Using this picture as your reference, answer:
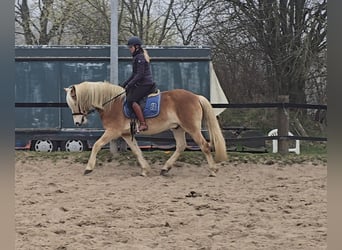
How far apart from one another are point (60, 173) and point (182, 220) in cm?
243

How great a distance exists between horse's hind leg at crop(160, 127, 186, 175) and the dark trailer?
2.72 meters

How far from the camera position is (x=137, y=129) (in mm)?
5605

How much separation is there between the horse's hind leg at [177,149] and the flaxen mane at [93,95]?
0.76 metres

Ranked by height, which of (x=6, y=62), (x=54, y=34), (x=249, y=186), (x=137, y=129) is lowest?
(x=249, y=186)

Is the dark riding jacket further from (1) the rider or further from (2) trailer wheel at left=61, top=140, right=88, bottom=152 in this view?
(2) trailer wheel at left=61, top=140, right=88, bottom=152

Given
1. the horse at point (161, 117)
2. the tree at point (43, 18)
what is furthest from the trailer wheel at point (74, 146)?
the tree at point (43, 18)

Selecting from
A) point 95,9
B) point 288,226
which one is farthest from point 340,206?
point 95,9

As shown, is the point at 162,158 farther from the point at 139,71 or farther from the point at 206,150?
the point at 139,71

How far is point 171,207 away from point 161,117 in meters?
1.77

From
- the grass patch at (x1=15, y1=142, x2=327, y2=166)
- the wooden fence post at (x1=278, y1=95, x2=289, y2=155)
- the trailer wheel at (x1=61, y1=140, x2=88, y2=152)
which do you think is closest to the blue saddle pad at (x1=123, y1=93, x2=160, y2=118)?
the grass patch at (x1=15, y1=142, x2=327, y2=166)

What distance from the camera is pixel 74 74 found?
8.59m

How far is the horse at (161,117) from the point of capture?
5.59m

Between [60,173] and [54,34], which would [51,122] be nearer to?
[60,173]

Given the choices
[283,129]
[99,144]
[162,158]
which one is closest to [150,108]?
[99,144]
